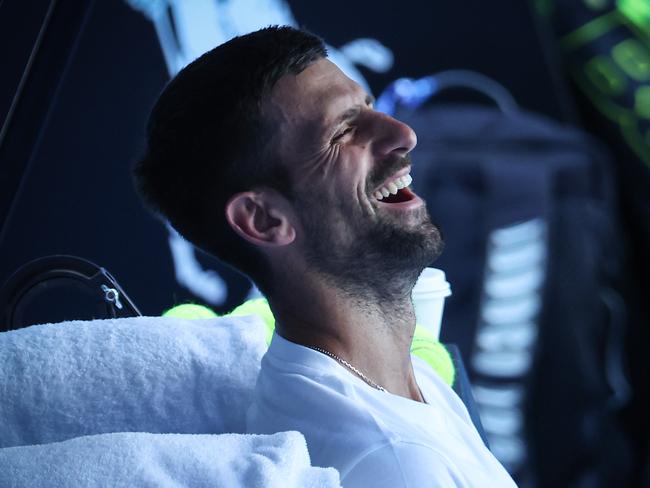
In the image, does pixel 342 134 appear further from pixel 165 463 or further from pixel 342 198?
Answer: pixel 165 463

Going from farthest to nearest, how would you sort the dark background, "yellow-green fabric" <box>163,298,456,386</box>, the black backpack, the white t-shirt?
1. the black backpack
2. the dark background
3. "yellow-green fabric" <box>163,298,456,386</box>
4. the white t-shirt

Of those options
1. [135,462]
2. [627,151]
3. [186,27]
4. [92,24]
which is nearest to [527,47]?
[627,151]

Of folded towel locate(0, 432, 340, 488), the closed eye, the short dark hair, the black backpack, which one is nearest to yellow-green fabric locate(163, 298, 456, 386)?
the short dark hair

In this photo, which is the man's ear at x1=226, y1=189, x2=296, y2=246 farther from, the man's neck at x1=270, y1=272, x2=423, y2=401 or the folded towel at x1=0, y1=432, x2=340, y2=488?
the folded towel at x1=0, y1=432, x2=340, y2=488

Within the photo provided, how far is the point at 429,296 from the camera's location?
1.18 m

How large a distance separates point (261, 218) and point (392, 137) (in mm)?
181

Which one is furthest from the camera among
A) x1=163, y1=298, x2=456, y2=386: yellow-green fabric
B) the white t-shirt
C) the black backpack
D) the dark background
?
the black backpack

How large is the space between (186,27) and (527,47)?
82 centimetres

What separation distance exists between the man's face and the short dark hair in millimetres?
21

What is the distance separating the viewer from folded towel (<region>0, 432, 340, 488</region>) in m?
0.53

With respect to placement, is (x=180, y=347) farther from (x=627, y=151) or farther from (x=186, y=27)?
(x=627, y=151)

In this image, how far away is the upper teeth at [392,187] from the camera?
0.93m

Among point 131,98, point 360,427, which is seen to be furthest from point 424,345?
point 131,98

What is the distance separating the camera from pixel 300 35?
0.96 meters
